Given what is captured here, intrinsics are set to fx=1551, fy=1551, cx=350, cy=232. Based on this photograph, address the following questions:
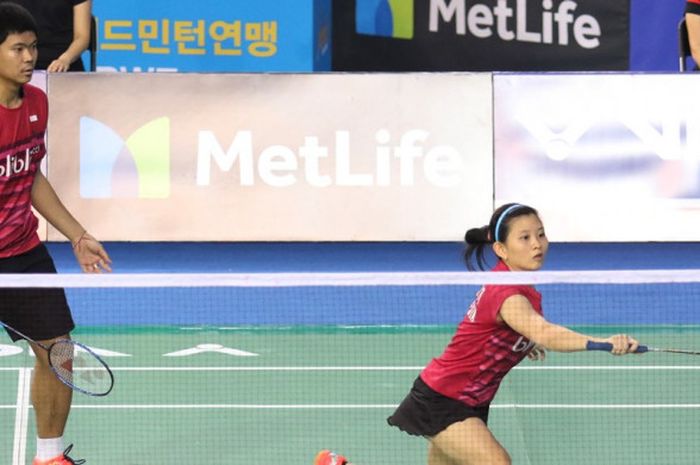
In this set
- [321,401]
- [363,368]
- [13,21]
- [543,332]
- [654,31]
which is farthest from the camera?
[654,31]

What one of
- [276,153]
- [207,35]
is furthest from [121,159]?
[207,35]

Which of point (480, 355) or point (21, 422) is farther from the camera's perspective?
point (21, 422)

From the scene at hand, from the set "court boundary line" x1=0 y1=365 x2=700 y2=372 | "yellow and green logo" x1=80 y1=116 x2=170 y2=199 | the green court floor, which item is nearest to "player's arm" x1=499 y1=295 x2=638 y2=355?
the green court floor

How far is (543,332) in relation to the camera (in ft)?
Answer: 17.0

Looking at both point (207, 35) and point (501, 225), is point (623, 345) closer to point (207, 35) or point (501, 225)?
point (501, 225)

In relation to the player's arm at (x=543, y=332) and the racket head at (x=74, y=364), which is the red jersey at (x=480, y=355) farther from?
the racket head at (x=74, y=364)

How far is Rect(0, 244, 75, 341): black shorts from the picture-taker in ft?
20.1

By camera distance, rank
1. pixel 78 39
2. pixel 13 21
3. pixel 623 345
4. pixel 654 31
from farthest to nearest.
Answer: pixel 654 31 → pixel 78 39 → pixel 13 21 → pixel 623 345

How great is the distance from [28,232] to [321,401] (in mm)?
2261

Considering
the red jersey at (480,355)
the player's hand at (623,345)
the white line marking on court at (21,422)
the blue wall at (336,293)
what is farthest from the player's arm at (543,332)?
the blue wall at (336,293)

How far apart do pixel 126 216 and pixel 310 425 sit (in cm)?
293

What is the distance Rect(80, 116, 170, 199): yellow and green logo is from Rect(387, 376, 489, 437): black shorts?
456 cm

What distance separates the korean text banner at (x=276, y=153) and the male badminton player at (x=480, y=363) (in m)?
4.24

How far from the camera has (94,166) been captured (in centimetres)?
981
